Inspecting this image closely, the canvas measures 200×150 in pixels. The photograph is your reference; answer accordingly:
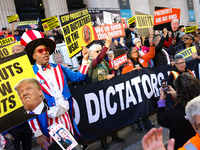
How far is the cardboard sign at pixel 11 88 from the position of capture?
1996 mm

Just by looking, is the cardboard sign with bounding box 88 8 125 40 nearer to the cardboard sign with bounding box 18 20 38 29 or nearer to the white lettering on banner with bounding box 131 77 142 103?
the white lettering on banner with bounding box 131 77 142 103

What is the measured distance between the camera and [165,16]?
6.35 m

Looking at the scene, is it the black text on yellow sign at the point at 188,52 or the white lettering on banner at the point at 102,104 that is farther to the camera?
the black text on yellow sign at the point at 188,52

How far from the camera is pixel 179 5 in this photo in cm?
1781

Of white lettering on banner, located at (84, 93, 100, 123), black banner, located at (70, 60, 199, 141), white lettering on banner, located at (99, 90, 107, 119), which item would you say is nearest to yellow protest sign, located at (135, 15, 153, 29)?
black banner, located at (70, 60, 199, 141)

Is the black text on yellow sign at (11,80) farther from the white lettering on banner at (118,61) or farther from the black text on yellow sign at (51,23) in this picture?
the black text on yellow sign at (51,23)

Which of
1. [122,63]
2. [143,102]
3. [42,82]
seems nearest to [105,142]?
[143,102]

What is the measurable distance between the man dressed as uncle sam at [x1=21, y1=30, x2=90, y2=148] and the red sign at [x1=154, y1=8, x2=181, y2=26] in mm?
4796

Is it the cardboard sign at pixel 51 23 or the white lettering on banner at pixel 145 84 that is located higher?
the cardboard sign at pixel 51 23

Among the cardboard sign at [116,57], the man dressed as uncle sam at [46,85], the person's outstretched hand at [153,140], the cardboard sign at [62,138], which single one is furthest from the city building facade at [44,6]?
the person's outstretched hand at [153,140]

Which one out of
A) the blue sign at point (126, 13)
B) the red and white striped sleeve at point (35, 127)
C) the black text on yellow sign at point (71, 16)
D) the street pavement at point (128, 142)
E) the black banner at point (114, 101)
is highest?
the blue sign at point (126, 13)

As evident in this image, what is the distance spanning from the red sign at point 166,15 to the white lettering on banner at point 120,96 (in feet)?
7.94

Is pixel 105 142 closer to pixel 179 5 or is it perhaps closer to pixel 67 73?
pixel 67 73

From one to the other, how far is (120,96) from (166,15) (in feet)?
12.5
